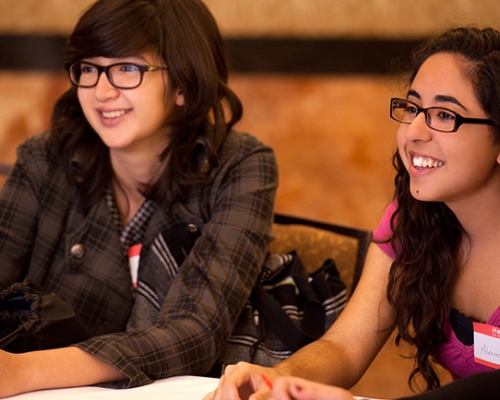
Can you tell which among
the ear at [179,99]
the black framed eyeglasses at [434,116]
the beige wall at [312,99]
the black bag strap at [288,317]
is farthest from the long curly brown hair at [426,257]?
the beige wall at [312,99]

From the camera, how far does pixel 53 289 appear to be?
228cm

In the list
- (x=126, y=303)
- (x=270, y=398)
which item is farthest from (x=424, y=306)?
(x=126, y=303)

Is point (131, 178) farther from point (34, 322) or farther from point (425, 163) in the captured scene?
point (425, 163)

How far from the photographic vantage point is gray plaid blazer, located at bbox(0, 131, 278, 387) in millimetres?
2084

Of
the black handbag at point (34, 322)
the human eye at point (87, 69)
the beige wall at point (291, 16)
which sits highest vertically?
the beige wall at point (291, 16)

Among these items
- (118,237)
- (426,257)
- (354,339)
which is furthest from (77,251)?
(426,257)

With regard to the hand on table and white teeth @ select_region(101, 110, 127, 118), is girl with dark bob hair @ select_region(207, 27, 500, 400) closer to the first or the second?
the hand on table

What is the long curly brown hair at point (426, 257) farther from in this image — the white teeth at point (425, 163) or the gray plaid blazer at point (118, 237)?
the gray plaid blazer at point (118, 237)

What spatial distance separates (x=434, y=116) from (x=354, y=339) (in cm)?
57

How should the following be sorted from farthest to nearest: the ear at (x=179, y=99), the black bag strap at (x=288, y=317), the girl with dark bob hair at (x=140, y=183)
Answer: the ear at (x=179, y=99) < the girl with dark bob hair at (x=140, y=183) < the black bag strap at (x=288, y=317)

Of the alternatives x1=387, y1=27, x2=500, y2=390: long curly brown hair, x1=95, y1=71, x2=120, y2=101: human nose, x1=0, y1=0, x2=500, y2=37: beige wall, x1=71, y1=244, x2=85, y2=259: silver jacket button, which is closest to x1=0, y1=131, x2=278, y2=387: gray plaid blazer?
x1=71, y1=244, x2=85, y2=259: silver jacket button

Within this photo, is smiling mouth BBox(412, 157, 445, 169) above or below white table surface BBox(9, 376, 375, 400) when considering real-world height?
above

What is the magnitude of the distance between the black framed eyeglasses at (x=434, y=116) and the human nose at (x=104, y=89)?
78cm

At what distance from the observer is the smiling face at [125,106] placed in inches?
87.4
